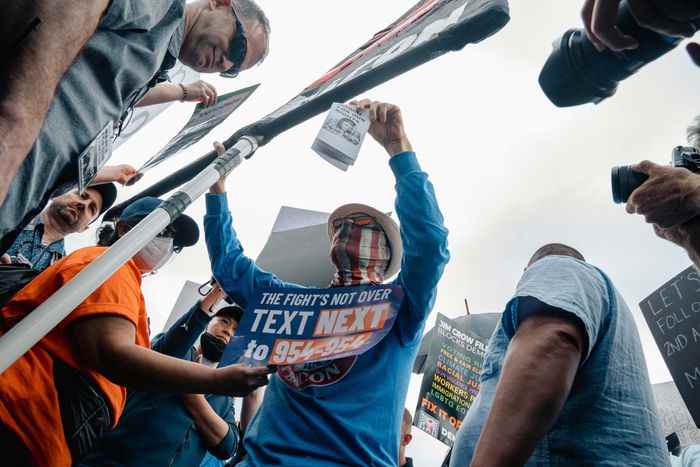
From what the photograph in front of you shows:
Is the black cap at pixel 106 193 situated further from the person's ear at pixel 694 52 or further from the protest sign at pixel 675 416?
the protest sign at pixel 675 416

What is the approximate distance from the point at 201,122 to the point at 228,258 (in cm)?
91

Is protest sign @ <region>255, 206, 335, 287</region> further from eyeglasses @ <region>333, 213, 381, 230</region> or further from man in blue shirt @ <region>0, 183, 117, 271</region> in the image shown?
man in blue shirt @ <region>0, 183, 117, 271</region>

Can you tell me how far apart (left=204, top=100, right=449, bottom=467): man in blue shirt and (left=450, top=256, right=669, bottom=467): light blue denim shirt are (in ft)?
1.28

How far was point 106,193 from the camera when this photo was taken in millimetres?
2650

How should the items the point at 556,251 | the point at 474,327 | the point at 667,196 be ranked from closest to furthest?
the point at 667,196 → the point at 556,251 → the point at 474,327

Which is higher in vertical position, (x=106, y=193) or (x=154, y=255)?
(x=106, y=193)

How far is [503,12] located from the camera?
1.30 meters

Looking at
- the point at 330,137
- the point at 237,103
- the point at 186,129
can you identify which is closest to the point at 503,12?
the point at 330,137

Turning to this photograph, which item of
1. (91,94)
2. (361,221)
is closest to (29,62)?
(91,94)

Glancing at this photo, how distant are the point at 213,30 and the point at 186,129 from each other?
631 millimetres

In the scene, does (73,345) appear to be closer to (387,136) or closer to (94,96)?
(94,96)

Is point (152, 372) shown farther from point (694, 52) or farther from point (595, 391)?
point (694, 52)

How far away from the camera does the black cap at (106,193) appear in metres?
2.60

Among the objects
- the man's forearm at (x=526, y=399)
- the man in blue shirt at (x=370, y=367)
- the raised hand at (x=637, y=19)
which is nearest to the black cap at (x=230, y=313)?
the man in blue shirt at (x=370, y=367)
